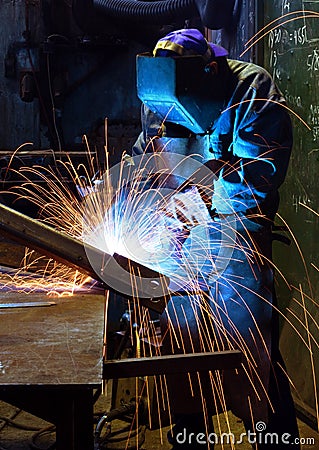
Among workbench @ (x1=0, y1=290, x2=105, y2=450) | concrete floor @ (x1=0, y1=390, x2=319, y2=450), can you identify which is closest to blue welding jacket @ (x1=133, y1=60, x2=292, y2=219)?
workbench @ (x1=0, y1=290, x2=105, y2=450)

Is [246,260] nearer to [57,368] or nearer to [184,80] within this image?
[184,80]

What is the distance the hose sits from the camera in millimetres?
5021

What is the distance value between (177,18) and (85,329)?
366 cm

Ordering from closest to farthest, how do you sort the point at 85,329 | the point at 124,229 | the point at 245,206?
the point at 85,329 < the point at 245,206 < the point at 124,229

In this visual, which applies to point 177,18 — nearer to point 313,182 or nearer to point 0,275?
point 313,182

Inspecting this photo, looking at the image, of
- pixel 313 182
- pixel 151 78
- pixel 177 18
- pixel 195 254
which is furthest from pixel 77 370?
pixel 177 18

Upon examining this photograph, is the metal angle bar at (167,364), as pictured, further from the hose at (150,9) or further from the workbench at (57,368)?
the hose at (150,9)

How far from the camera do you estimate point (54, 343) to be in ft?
6.42

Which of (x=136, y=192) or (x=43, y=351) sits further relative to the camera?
(x=136, y=192)

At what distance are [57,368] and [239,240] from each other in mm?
1179

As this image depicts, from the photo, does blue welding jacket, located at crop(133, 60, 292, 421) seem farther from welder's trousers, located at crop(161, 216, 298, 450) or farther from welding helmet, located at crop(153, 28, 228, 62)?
welding helmet, located at crop(153, 28, 228, 62)

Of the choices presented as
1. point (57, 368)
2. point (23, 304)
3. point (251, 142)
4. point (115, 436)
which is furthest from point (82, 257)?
point (115, 436)

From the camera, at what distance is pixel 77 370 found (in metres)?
1.69

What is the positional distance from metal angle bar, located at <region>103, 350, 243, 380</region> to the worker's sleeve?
85cm
